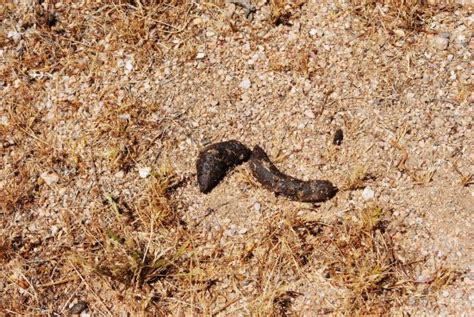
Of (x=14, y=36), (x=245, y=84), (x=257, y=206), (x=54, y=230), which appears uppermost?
(x=14, y=36)

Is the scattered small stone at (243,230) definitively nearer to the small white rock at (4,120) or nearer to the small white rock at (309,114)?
the small white rock at (309,114)

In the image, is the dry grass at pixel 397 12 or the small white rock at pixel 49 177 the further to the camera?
the dry grass at pixel 397 12

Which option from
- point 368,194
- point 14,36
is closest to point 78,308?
point 368,194

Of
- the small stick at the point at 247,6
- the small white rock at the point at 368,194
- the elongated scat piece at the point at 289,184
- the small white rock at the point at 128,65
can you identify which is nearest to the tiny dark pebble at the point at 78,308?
the elongated scat piece at the point at 289,184

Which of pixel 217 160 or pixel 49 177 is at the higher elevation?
pixel 217 160

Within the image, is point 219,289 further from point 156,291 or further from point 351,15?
point 351,15

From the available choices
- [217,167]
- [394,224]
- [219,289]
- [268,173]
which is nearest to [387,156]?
[394,224]

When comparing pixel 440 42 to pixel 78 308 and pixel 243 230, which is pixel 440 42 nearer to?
pixel 243 230
